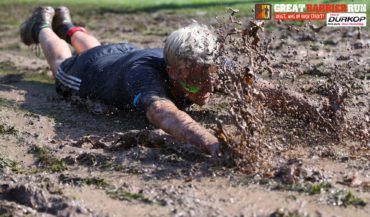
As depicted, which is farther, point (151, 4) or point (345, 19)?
point (151, 4)

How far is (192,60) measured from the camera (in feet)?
12.1

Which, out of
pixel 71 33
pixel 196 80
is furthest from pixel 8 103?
pixel 196 80

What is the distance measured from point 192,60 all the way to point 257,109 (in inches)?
20.5

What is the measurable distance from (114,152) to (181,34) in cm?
80

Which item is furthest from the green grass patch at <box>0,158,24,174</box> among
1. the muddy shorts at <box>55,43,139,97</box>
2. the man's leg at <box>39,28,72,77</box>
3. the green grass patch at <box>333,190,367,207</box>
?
the man's leg at <box>39,28,72,77</box>

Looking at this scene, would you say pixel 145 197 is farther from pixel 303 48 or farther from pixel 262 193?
pixel 303 48

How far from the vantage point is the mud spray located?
3.14m

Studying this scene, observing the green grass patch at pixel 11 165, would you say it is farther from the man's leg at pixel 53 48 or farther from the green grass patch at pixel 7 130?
the man's leg at pixel 53 48

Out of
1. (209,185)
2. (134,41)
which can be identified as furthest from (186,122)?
(134,41)

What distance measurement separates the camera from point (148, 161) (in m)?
3.34

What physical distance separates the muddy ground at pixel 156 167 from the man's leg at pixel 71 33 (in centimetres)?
66

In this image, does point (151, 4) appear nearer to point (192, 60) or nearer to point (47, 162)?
point (192, 60)

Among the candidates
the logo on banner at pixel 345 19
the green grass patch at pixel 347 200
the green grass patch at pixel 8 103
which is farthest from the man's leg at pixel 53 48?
the green grass patch at pixel 347 200

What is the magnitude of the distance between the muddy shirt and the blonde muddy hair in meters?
0.18
